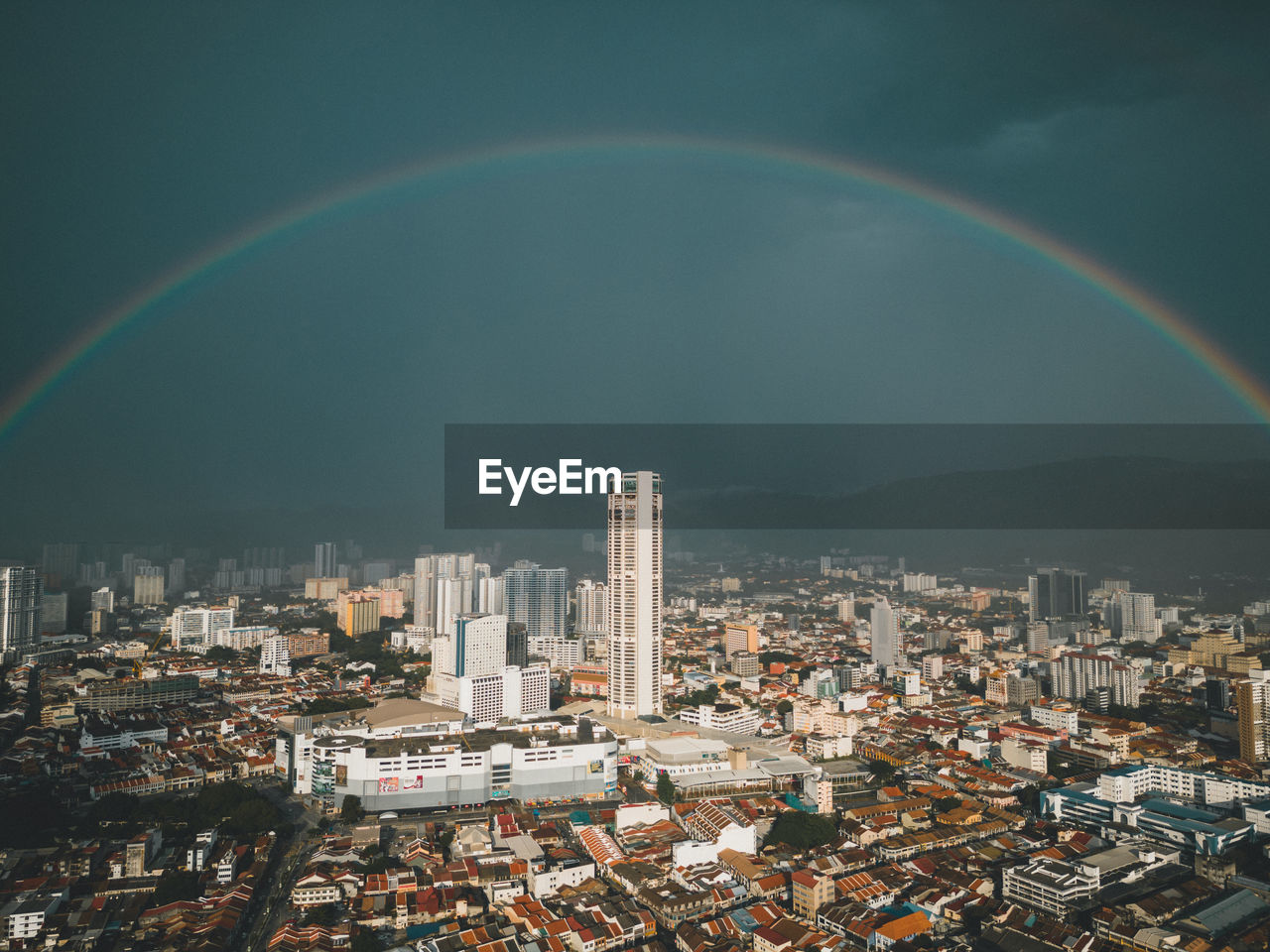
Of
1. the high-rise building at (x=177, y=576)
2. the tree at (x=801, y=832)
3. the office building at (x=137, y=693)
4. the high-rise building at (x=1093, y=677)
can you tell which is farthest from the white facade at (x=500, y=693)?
the high-rise building at (x=177, y=576)

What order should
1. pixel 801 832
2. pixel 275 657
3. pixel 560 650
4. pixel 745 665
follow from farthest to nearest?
pixel 560 650
pixel 275 657
pixel 745 665
pixel 801 832

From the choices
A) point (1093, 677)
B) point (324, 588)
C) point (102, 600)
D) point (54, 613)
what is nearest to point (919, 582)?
point (1093, 677)

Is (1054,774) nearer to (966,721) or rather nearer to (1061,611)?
(966,721)

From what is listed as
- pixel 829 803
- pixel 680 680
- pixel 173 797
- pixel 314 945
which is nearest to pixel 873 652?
pixel 680 680

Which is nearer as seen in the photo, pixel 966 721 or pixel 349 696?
pixel 966 721

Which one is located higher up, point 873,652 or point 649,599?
point 649,599

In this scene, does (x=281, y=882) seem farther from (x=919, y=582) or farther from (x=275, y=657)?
(x=919, y=582)
